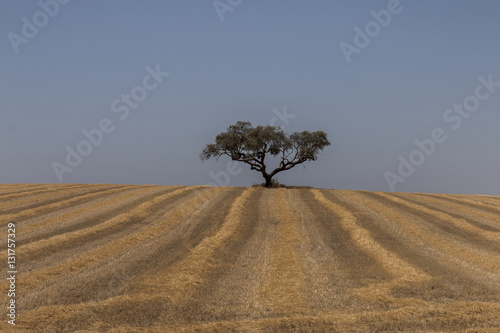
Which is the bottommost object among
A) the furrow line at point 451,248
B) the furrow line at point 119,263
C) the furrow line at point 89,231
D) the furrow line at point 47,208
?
the furrow line at point 451,248

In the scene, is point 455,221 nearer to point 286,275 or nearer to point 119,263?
point 286,275

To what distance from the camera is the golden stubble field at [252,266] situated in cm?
829

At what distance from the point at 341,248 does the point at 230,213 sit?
709 centimetres

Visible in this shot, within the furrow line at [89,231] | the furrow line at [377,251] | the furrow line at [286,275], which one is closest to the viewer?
the furrow line at [286,275]

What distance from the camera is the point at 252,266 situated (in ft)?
40.2

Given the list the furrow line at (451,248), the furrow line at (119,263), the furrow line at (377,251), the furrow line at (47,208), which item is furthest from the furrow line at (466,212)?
the furrow line at (47,208)

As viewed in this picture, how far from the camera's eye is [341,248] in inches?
579

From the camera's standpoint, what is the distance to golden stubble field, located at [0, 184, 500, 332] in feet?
27.2

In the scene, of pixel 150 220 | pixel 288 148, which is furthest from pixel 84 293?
pixel 288 148

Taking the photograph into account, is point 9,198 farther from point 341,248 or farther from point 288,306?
point 288,306

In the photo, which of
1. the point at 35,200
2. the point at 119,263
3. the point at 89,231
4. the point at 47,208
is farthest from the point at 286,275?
the point at 35,200

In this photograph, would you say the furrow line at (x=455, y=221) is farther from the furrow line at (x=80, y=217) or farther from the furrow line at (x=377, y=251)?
the furrow line at (x=80, y=217)

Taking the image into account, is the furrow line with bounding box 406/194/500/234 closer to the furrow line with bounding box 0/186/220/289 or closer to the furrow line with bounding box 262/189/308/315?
the furrow line with bounding box 262/189/308/315

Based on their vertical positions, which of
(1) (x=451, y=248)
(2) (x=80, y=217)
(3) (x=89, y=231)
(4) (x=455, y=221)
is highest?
(2) (x=80, y=217)
